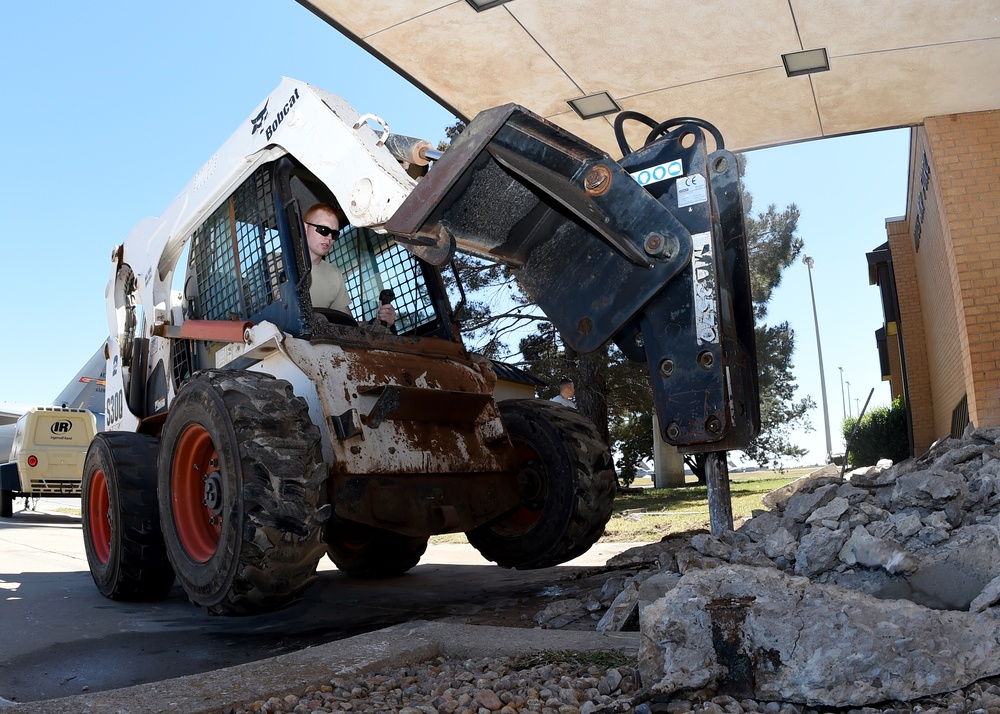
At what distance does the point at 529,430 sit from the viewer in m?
5.18

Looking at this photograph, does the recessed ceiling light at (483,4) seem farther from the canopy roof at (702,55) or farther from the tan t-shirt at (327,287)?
the tan t-shirt at (327,287)

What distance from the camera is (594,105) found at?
802 centimetres

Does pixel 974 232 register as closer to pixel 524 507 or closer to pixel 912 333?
pixel 524 507

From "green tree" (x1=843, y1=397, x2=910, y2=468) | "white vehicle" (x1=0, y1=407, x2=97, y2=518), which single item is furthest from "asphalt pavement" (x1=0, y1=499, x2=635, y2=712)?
"green tree" (x1=843, y1=397, x2=910, y2=468)

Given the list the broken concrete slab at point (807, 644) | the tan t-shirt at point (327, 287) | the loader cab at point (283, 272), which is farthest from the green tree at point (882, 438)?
the broken concrete slab at point (807, 644)

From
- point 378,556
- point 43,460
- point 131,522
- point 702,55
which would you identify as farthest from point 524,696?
point 43,460

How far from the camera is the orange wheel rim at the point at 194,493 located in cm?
432

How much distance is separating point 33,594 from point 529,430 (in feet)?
11.8

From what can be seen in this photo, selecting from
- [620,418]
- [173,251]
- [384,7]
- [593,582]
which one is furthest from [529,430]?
[620,418]

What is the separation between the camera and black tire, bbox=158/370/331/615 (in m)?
3.69

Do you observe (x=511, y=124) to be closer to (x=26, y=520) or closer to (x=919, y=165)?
(x=919, y=165)

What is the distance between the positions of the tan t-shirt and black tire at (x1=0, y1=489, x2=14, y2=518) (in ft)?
52.6

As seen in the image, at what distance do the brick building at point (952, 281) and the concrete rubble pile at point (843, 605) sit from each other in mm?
5219

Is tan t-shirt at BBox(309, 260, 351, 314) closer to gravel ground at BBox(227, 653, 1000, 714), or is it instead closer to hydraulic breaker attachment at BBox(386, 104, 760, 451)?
hydraulic breaker attachment at BBox(386, 104, 760, 451)
